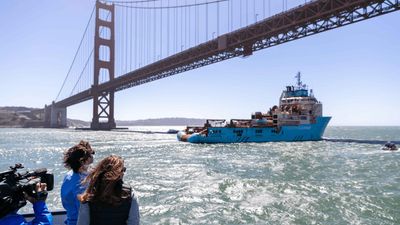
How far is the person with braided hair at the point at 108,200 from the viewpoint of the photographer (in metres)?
2.29

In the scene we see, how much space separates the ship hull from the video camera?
1330 inches

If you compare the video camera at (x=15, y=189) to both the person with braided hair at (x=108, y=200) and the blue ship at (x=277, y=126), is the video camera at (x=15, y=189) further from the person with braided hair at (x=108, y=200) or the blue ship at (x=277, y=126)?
the blue ship at (x=277, y=126)

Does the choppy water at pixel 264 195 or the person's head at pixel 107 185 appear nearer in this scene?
the person's head at pixel 107 185

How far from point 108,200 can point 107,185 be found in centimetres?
10

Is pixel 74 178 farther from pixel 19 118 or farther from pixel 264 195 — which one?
pixel 19 118

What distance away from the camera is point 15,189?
7.90 ft

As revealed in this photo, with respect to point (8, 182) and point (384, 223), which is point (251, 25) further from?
point (8, 182)

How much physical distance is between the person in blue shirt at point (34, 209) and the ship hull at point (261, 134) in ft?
111

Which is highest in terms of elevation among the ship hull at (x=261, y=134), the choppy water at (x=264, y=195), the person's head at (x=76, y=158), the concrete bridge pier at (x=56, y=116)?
the concrete bridge pier at (x=56, y=116)

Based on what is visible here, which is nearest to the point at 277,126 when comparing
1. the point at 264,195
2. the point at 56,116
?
the point at 264,195

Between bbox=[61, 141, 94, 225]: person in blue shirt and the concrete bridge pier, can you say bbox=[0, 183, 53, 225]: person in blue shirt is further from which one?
the concrete bridge pier

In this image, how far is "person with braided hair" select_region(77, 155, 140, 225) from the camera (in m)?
2.29

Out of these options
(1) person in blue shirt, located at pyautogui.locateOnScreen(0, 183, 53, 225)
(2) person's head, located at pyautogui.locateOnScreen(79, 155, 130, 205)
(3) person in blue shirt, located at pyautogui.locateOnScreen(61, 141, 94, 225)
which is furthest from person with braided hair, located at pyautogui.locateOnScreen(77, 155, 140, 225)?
(3) person in blue shirt, located at pyautogui.locateOnScreen(61, 141, 94, 225)

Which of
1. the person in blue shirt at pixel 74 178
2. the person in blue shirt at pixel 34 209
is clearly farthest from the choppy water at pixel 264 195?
the person in blue shirt at pixel 34 209
